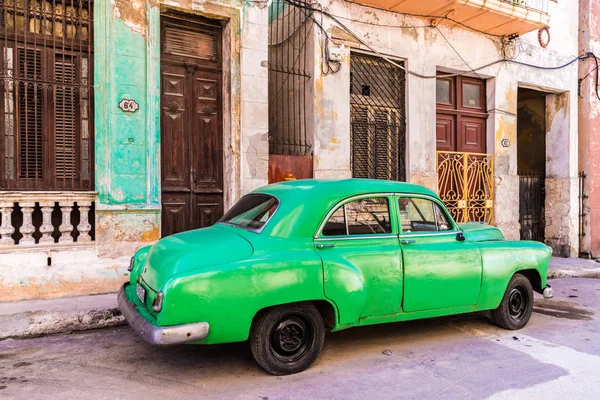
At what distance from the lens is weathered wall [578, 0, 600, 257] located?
1132 centimetres

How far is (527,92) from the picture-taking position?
12.0 metres

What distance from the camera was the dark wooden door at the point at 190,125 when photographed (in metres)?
7.14

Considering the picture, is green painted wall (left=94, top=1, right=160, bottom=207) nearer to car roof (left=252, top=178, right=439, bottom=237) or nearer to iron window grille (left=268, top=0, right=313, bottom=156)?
iron window grille (left=268, top=0, right=313, bottom=156)

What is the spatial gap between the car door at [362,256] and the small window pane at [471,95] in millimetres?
7033

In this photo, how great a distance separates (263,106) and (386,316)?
14.5 feet

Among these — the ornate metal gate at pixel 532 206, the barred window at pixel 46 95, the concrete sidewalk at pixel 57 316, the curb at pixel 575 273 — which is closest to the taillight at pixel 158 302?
the concrete sidewalk at pixel 57 316

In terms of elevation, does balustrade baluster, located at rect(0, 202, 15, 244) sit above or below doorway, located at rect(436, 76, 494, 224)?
below

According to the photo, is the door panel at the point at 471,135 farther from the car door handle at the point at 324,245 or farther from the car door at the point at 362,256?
the car door handle at the point at 324,245

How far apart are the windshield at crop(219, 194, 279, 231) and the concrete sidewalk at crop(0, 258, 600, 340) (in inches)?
75.7

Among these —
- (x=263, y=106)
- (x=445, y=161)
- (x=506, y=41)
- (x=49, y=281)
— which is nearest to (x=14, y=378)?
(x=49, y=281)

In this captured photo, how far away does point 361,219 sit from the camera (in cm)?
423

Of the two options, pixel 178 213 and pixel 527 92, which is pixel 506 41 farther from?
pixel 178 213

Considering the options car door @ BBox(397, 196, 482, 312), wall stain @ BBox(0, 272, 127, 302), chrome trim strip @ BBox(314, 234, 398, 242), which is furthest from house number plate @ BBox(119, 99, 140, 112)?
car door @ BBox(397, 196, 482, 312)

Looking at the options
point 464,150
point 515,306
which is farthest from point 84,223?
point 464,150
